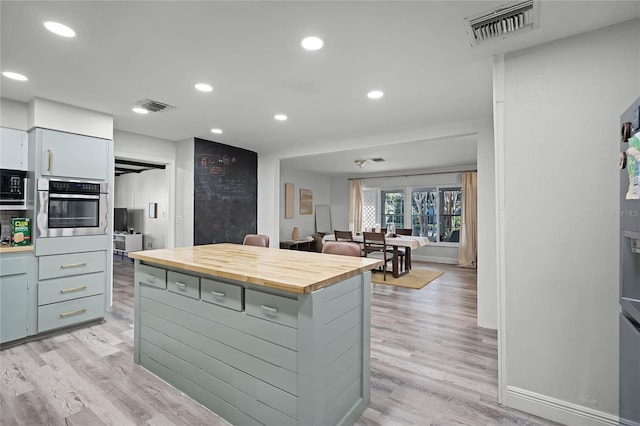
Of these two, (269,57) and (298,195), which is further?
(298,195)

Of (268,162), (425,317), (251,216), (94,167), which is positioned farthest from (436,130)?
(94,167)

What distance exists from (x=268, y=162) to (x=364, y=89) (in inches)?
119

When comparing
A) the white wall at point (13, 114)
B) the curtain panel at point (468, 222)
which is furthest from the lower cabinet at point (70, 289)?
the curtain panel at point (468, 222)

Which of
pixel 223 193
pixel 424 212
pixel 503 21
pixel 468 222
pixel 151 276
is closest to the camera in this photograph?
pixel 503 21

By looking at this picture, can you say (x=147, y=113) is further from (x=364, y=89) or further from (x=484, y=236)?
(x=484, y=236)

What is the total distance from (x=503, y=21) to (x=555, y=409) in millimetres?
2312

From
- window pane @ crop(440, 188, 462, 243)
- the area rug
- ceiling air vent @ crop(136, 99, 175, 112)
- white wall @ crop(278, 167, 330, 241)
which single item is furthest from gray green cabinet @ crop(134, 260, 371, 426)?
window pane @ crop(440, 188, 462, 243)

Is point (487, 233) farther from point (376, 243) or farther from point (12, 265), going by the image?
point (12, 265)

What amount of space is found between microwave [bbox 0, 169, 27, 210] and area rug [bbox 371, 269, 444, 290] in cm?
478

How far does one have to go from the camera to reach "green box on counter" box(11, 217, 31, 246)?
9.59 feet

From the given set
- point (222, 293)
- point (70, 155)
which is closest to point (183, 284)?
point (222, 293)

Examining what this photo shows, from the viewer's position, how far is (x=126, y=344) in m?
2.81

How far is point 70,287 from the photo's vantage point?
10.4 ft

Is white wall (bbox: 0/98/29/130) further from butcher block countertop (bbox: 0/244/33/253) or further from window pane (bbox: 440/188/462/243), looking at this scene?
window pane (bbox: 440/188/462/243)
